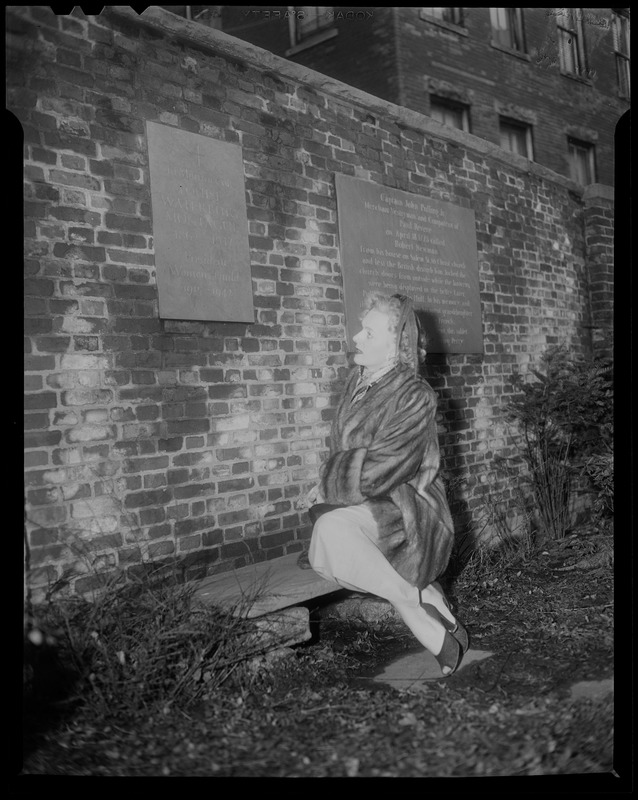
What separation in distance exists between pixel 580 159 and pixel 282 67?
31.5 feet

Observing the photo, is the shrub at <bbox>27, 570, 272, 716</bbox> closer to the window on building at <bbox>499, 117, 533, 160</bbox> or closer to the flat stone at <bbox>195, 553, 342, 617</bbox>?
the flat stone at <bbox>195, 553, 342, 617</bbox>

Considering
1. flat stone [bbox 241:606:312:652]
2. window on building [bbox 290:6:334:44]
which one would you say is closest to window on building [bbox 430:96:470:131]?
window on building [bbox 290:6:334:44]

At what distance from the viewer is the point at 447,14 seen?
11.6 meters

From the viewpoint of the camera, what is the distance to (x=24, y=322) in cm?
352

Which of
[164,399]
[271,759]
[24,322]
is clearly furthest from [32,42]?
[271,759]

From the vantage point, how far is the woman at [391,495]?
3.57m

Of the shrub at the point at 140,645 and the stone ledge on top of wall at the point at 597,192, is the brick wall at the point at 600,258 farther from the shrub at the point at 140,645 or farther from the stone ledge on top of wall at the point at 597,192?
the shrub at the point at 140,645

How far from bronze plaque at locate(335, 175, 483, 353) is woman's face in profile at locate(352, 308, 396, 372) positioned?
1430 mm

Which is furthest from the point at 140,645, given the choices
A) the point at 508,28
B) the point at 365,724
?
the point at 508,28

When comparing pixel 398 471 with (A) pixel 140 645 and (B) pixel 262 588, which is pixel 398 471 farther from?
(A) pixel 140 645

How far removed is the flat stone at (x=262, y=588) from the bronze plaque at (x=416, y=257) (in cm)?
190

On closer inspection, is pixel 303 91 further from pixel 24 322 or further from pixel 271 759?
pixel 271 759
